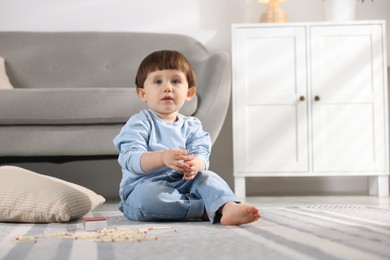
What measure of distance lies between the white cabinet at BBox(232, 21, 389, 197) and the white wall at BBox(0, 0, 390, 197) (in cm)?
48

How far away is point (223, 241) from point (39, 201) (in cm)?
71

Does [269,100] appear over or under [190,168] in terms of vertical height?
over

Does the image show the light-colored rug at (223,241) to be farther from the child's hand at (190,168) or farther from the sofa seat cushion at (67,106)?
the sofa seat cushion at (67,106)

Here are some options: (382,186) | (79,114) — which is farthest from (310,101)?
(79,114)

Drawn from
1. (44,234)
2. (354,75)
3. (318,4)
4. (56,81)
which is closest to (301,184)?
(354,75)

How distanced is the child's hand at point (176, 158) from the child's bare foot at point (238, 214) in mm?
148

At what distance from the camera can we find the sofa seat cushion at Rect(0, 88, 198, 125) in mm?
2832

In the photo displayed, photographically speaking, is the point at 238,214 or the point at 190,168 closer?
the point at 238,214

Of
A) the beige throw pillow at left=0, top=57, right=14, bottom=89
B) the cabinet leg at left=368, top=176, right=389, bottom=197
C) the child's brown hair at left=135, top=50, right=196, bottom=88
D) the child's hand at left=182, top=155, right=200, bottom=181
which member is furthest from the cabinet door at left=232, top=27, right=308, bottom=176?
the child's hand at left=182, top=155, right=200, bottom=181

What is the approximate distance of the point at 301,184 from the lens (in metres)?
3.83

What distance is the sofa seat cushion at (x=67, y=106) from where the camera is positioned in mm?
2832

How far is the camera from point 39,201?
1.77 metres

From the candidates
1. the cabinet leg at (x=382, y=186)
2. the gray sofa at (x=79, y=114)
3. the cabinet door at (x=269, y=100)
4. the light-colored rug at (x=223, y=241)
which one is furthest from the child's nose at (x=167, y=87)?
the cabinet leg at (x=382, y=186)

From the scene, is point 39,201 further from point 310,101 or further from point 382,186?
point 382,186
